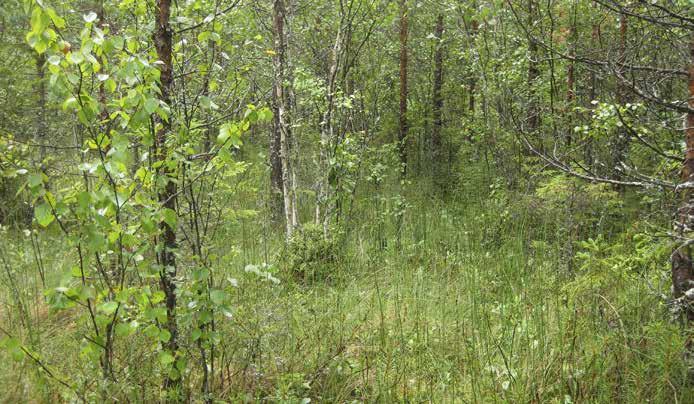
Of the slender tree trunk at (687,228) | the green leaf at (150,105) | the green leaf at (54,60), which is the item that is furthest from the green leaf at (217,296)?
the slender tree trunk at (687,228)

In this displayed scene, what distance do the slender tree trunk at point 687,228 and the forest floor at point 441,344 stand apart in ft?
0.72

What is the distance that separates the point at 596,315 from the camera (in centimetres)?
397

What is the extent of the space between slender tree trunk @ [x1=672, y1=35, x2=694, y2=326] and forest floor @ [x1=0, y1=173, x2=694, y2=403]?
22 cm

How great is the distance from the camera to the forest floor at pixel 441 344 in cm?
321

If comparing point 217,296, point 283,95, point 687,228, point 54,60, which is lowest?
point 217,296

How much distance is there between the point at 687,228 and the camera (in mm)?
3068

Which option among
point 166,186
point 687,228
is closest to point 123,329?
point 166,186

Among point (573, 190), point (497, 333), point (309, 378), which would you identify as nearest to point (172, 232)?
point (309, 378)

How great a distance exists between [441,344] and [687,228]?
193cm

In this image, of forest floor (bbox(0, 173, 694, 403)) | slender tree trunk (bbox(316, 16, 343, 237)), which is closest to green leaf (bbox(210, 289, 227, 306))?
forest floor (bbox(0, 173, 694, 403))

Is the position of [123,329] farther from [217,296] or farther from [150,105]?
[150,105]

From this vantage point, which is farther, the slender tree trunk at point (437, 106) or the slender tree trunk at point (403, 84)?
the slender tree trunk at point (437, 106)

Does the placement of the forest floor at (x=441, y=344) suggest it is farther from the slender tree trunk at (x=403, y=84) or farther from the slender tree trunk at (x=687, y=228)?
the slender tree trunk at (x=403, y=84)

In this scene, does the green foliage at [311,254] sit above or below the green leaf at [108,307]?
below
